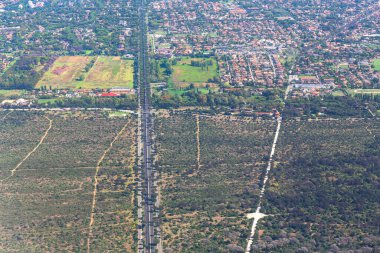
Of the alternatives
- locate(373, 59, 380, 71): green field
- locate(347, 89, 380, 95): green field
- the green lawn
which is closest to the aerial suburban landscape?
locate(347, 89, 380, 95): green field

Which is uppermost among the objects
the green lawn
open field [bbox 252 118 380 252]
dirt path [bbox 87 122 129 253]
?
open field [bbox 252 118 380 252]

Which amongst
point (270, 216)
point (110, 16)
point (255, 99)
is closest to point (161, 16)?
point (110, 16)

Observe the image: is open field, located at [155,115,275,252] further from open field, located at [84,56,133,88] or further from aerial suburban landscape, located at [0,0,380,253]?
open field, located at [84,56,133,88]

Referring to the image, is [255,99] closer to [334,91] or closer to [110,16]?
[334,91]

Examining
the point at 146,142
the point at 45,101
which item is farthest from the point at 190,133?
the point at 45,101

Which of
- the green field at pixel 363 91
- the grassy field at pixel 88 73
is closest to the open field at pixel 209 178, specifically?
the grassy field at pixel 88 73

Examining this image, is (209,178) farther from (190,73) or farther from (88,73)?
(88,73)
